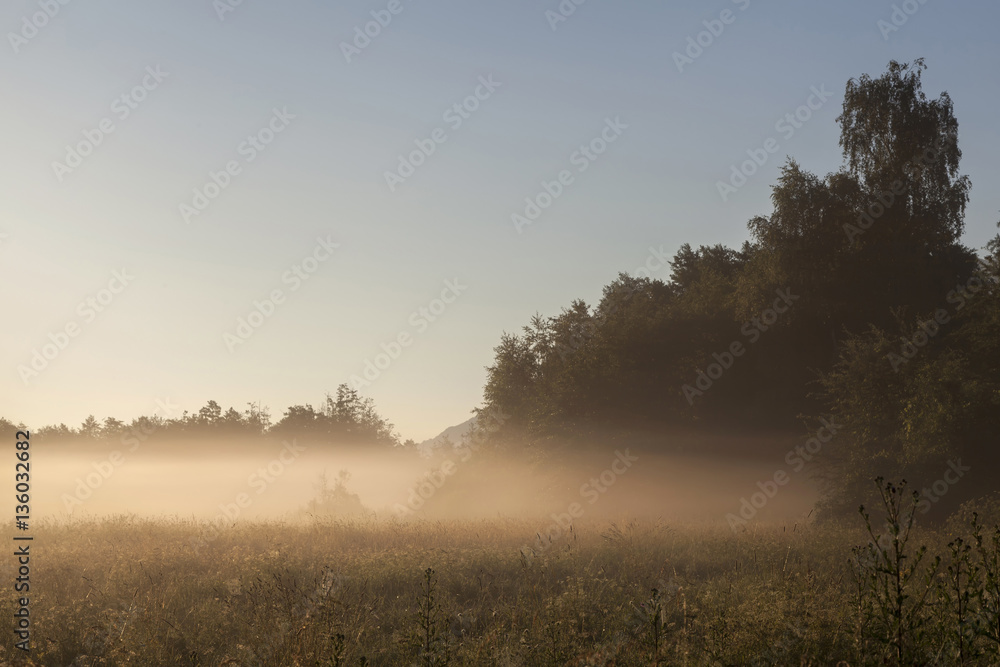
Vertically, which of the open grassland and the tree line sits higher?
the tree line

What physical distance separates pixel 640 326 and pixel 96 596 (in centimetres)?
2737

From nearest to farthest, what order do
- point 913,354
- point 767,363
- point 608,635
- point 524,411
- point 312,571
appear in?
point 608,635 < point 312,571 < point 913,354 < point 767,363 < point 524,411

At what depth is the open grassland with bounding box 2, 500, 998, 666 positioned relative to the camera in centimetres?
634

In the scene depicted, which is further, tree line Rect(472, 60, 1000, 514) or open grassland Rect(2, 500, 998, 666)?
tree line Rect(472, 60, 1000, 514)

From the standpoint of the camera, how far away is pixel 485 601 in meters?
10.4

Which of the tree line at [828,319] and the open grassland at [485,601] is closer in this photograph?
the open grassland at [485,601]

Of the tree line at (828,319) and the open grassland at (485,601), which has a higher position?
the tree line at (828,319)

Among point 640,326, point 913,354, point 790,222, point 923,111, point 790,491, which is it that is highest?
point 923,111

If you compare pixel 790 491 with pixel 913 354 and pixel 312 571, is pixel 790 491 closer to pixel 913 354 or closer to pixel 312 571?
pixel 913 354

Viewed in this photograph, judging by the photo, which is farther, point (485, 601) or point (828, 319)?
point (828, 319)

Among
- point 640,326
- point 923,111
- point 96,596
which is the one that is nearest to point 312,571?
point 96,596

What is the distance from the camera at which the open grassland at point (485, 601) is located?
20.8 feet

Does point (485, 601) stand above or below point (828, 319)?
below

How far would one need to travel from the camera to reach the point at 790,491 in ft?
107
